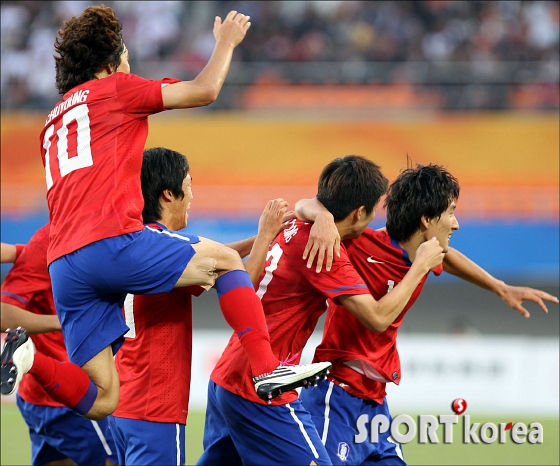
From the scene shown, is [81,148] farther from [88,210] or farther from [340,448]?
[340,448]

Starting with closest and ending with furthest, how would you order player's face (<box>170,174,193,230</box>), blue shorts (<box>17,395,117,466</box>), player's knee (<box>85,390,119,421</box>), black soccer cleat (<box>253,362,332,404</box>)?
1. black soccer cleat (<box>253,362,332,404</box>)
2. player's knee (<box>85,390,119,421</box>)
3. player's face (<box>170,174,193,230</box>)
4. blue shorts (<box>17,395,117,466</box>)

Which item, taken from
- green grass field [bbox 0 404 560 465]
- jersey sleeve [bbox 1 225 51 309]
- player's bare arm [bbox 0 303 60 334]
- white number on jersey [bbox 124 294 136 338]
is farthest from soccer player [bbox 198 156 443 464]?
green grass field [bbox 0 404 560 465]

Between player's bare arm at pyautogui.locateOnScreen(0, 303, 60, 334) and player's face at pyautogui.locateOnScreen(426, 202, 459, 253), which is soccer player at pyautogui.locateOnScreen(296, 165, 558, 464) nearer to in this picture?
player's face at pyautogui.locateOnScreen(426, 202, 459, 253)

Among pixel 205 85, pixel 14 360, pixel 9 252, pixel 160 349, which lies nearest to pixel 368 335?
pixel 160 349

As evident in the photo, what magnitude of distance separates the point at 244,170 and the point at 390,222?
10.5m

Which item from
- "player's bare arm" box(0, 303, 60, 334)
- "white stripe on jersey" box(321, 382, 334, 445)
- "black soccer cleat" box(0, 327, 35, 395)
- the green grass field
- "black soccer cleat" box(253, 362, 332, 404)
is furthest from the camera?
the green grass field

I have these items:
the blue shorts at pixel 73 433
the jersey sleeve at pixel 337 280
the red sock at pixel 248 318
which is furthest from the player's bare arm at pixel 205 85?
the blue shorts at pixel 73 433

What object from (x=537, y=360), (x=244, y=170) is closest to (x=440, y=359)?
(x=537, y=360)

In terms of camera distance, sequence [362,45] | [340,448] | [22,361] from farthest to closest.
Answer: [362,45] → [340,448] → [22,361]

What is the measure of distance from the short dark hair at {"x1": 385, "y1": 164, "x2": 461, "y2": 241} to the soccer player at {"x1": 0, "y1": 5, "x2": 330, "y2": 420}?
99 cm

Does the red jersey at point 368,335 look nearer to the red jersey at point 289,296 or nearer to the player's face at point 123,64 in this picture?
the red jersey at point 289,296

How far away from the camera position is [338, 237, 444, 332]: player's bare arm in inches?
169

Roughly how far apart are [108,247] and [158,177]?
20.6 inches

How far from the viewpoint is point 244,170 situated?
15141 mm
